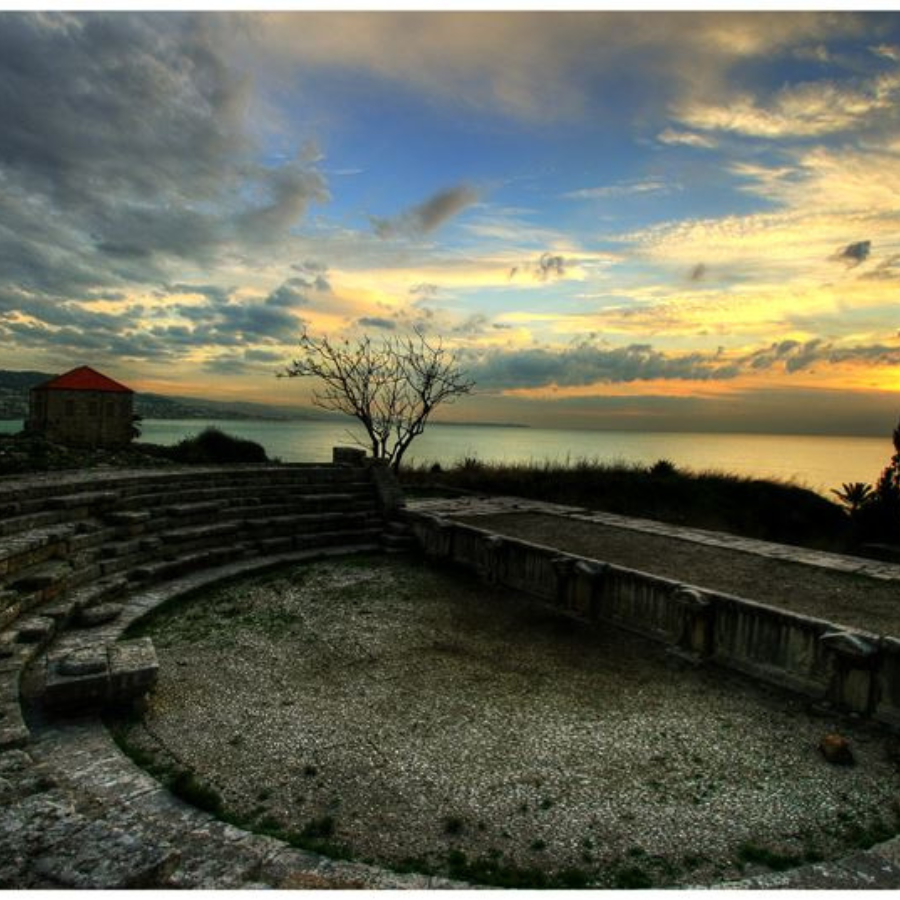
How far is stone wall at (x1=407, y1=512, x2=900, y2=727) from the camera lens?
236 inches

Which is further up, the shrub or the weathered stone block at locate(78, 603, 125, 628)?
the shrub

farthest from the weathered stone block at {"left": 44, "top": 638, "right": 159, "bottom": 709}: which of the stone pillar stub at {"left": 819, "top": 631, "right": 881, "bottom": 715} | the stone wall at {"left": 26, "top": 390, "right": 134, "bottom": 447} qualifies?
the stone wall at {"left": 26, "top": 390, "right": 134, "bottom": 447}

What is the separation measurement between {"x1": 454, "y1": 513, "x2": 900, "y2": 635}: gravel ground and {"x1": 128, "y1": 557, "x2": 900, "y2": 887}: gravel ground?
193 centimetres

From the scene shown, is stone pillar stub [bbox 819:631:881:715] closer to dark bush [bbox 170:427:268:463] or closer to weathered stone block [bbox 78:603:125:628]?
weathered stone block [bbox 78:603:125:628]

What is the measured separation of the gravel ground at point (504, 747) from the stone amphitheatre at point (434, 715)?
3cm

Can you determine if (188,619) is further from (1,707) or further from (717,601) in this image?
(717,601)

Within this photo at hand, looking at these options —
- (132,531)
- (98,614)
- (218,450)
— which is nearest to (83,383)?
(218,450)

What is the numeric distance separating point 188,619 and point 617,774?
5965 millimetres

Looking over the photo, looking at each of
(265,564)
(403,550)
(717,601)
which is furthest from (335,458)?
(717,601)

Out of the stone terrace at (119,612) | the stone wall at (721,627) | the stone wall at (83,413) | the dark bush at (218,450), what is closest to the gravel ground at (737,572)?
the stone wall at (721,627)

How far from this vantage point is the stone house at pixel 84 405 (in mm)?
41500

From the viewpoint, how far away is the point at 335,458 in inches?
675

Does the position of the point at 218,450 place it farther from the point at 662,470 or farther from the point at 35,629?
the point at 35,629

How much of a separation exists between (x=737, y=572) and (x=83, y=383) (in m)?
44.4
